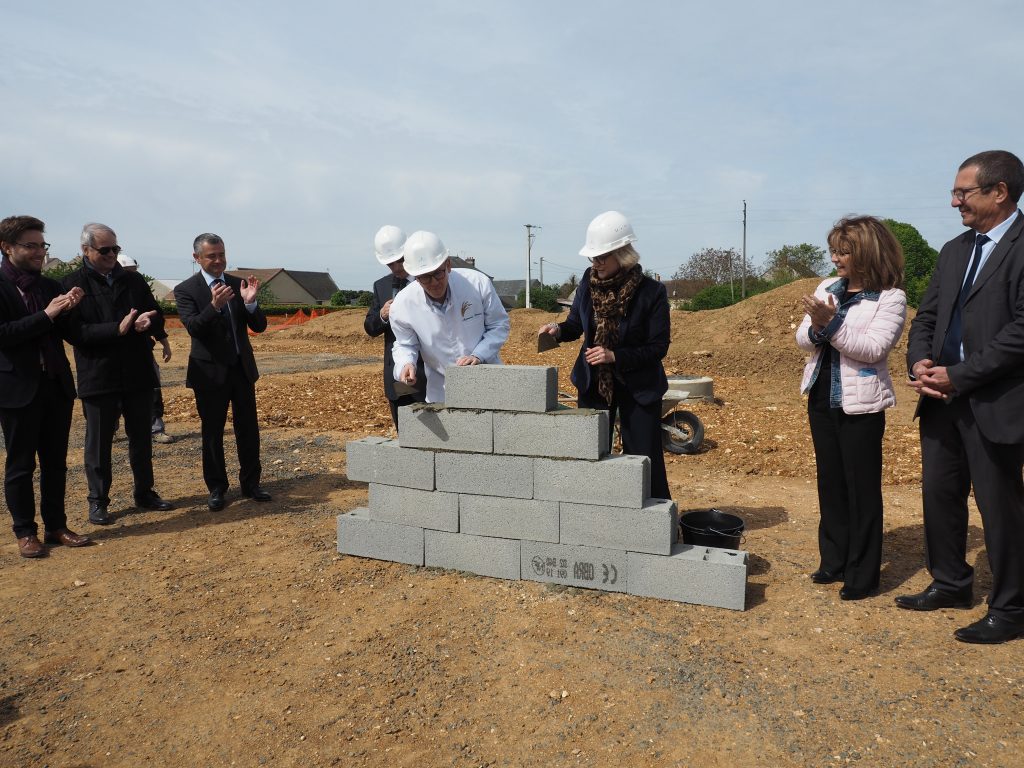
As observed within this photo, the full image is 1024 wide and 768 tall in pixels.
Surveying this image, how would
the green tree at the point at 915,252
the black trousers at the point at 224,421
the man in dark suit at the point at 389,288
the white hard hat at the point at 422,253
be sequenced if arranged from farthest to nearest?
the green tree at the point at 915,252, the black trousers at the point at 224,421, the man in dark suit at the point at 389,288, the white hard hat at the point at 422,253

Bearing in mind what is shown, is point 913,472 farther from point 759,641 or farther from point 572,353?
point 572,353

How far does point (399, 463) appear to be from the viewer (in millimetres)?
4359

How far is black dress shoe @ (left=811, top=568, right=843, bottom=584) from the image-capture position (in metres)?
4.06

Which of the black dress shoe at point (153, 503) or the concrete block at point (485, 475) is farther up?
the concrete block at point (485, 475)

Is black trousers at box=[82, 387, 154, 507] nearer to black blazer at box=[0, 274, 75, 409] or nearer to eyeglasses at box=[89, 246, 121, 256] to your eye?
black blazer at box=[0, 274, 75, 409]

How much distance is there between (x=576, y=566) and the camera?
13.3 feet

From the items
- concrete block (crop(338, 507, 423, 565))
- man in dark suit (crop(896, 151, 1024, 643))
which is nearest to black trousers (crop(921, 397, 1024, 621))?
man in dark suit (crop(896, 151, 1024, 643))

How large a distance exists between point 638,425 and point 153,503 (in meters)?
4.27

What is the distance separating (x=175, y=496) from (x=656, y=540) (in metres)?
4.63

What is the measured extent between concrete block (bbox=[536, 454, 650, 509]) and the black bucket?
2.05 feet

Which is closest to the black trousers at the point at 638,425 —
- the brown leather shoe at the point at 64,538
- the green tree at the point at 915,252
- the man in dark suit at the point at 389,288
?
the man in dark suit at the point at 389,288

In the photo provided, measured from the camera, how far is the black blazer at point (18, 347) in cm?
452

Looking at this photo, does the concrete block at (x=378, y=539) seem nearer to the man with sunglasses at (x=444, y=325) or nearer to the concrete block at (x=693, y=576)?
the man with sunglasses at (x=444, y=325)

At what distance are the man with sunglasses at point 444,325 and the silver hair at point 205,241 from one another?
6.72 feet
